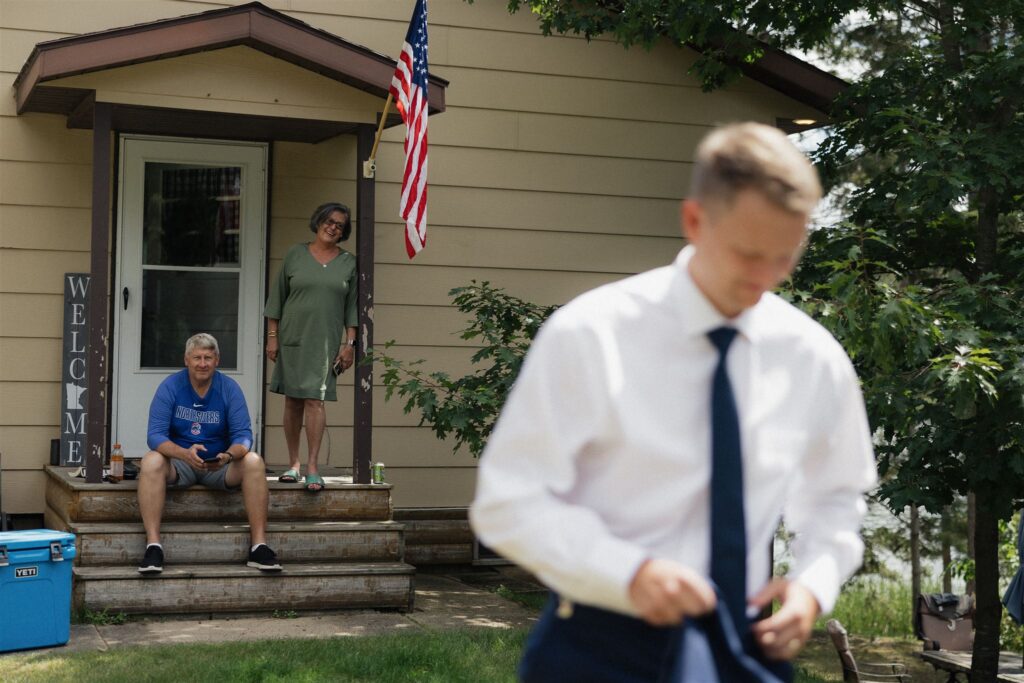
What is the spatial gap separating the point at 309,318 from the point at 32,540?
209 centimetres

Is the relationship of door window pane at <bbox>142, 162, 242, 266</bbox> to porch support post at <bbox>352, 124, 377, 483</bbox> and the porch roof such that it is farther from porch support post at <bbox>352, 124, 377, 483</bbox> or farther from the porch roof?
porch support post at <bbox>352, 124, 377, 483</bbox>

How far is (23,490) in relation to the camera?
8281 mm

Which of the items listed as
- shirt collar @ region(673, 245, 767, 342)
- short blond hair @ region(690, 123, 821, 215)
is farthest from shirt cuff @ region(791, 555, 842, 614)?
short blond hair @ region(690, 123, 821, 215)

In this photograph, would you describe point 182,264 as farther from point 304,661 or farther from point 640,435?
point 640,435

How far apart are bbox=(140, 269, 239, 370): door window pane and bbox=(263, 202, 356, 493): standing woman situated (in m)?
1.05

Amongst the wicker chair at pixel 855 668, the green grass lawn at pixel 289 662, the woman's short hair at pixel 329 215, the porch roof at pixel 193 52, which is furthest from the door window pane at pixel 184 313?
the wicker chair at pixel 855 668

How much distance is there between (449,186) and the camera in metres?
9.08

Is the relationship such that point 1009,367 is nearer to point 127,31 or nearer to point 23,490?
point 127,31

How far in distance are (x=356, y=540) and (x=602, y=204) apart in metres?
3.36

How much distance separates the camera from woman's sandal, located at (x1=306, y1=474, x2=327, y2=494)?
744cm

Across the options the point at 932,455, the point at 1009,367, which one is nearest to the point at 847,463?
the point at 1009,367

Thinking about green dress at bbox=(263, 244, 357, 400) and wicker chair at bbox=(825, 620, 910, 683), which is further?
green dress at bbox=(263, 244, 357, 400)

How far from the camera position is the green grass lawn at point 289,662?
5383mm

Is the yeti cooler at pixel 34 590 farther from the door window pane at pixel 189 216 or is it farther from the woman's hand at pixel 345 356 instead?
the door window pane at pixel 189 216
